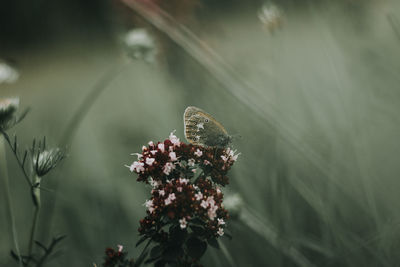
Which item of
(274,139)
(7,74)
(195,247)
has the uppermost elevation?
(7,74)

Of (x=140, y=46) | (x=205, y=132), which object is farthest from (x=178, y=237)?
(x=140, y=46)

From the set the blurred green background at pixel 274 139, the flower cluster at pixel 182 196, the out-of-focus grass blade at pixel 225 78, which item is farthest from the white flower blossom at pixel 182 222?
the out-of-focus grass blade at pixel 225 78

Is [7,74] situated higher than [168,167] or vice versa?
[7,74]

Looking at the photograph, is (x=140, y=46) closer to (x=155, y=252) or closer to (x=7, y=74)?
(x=7, y=74)

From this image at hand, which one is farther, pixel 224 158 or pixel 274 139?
pixel 274 139

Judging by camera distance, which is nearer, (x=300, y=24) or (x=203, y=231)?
(x=203, y=231)

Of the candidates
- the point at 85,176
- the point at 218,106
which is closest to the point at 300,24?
the point at 218,106

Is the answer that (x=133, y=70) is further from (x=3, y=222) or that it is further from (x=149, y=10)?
(x=149, y=10)

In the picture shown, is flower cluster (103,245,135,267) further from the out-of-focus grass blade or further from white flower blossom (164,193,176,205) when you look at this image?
the out-of-focus grass blade
